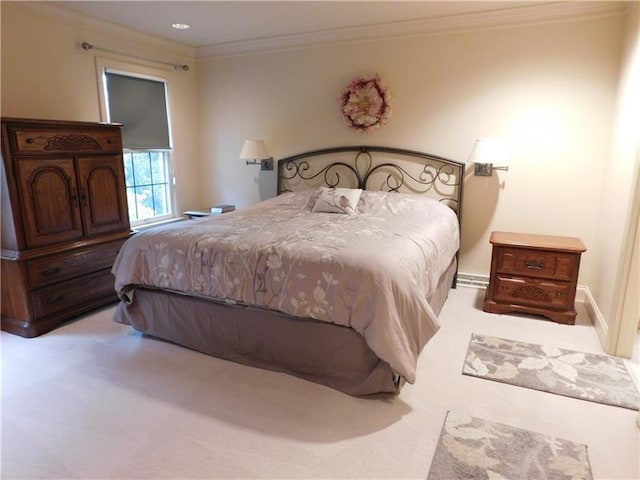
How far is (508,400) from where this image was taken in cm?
224

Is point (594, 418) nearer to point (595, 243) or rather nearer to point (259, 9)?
point (595, 243)

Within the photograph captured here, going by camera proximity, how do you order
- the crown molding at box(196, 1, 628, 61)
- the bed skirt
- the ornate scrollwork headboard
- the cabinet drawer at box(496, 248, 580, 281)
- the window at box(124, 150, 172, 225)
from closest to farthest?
the bed skirt
the cabinet drawer at box(496, 248, 580, 281)
the crown molding at box(196, 1, 628, 61)
the ornate scrollwork headboard
the window at box(124, 150, 172, 225)

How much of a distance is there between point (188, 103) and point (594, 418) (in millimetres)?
4811

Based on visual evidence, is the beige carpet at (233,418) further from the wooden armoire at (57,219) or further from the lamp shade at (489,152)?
the lamp shade at (489,152)

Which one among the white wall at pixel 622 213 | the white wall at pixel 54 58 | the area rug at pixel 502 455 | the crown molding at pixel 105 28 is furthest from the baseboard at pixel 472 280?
the crown molding at pixel 105 28

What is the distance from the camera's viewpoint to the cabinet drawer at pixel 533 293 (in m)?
3.19

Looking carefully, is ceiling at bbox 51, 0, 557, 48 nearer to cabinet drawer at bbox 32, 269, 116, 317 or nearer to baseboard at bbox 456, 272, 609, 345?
cabinet drawer at bbox 32, 269, 116, 317

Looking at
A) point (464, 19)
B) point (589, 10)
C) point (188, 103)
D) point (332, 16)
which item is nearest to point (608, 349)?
point (589, 10)

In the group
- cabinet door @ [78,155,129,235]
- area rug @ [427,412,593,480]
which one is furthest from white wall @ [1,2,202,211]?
area rug @ [427,412,593,480]

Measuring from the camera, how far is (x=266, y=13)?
11.7 feet

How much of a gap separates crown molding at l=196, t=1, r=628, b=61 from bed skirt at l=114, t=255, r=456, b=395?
2.51 m

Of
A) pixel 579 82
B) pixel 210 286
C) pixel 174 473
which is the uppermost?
pixel 579 82

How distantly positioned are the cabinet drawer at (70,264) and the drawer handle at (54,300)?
0.12m

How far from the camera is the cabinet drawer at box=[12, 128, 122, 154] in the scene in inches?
114
